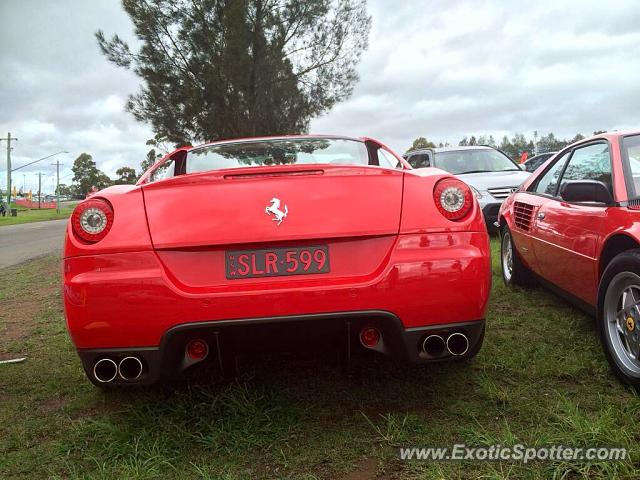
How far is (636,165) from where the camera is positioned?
296 centimetres

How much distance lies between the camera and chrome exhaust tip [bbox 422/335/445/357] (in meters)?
2.24

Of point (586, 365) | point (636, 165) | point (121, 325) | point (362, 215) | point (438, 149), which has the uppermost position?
point (438, 149)

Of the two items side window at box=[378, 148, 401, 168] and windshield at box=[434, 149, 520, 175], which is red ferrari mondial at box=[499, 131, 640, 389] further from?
windshield at box=[434, 149, 520, 175]

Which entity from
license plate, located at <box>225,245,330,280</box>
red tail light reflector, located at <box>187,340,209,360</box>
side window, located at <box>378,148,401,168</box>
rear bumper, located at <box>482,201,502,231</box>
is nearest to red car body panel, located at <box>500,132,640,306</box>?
side window, located at <box>378,148,401,168</box>

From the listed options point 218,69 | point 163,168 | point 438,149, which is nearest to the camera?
point 163,168

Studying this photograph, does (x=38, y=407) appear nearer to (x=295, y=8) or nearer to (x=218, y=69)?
(x=218, y=69)

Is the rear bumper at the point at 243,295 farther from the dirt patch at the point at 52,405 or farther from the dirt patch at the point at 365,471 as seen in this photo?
the dirt patch at the point at 52,405

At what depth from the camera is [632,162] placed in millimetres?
2973

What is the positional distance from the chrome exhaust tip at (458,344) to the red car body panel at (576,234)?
960 millimetres

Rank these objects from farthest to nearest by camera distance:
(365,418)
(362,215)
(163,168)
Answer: (163,168) → (365,418) → (362,215)

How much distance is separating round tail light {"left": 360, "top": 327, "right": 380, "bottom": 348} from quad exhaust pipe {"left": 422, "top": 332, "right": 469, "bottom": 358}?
20cm

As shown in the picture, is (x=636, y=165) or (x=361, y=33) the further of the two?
(x=361, y=33)

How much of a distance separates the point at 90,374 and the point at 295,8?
21.6 m

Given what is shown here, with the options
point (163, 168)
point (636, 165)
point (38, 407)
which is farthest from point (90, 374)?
point (636, 165)
